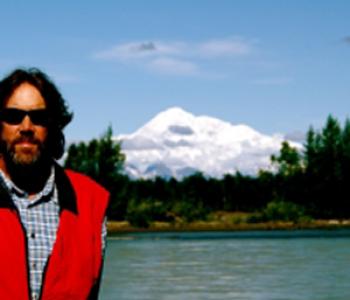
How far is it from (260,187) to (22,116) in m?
107

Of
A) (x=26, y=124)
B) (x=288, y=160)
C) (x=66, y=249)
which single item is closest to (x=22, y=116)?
(x=26, y=124)

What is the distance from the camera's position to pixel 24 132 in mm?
3268

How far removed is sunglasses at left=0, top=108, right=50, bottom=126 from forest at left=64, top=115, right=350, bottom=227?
52.3 meters

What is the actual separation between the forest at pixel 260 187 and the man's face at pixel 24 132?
52.3 metres

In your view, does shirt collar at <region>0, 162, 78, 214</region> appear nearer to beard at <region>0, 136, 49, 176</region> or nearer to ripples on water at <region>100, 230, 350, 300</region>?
beard at <region>0, 136, 49, 176</region>

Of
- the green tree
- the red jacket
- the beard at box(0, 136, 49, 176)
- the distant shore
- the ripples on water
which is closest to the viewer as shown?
the red jacket

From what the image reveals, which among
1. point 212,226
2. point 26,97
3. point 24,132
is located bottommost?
point 212,226

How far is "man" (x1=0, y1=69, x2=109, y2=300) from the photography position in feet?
10.2

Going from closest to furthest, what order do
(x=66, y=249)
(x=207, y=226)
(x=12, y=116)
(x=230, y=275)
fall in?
(x=66, y=249) < (x=12, y=116) < (x=230, y=275) < (x=207, y=226)

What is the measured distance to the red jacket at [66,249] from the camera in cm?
307

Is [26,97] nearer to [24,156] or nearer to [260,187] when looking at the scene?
[24,156]

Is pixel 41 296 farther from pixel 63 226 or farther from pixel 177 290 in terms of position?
pixel 177 290

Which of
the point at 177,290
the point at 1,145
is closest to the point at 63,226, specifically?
the point at 1,145

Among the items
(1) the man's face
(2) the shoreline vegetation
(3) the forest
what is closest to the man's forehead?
(1) the man's face
